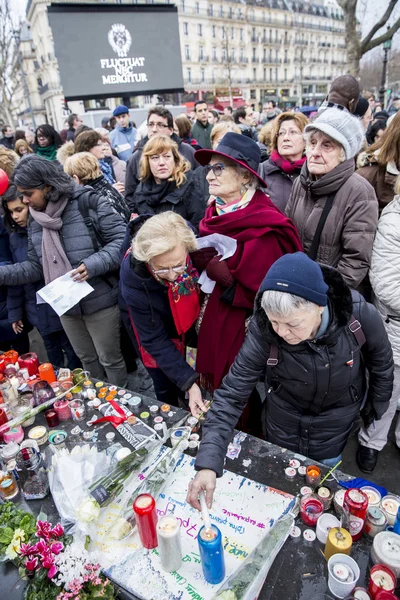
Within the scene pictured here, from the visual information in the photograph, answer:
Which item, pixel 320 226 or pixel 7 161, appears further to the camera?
pixel 7 161

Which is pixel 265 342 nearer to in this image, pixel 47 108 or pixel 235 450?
pixel 235 450

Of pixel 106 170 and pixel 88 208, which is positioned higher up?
pixel 106 170

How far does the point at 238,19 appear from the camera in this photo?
47969 mm

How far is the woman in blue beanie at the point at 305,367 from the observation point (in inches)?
54.4

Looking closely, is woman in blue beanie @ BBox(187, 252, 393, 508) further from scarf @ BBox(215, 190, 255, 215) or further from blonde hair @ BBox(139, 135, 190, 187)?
blonde hair @ BBox(139, 135, 190, 187)

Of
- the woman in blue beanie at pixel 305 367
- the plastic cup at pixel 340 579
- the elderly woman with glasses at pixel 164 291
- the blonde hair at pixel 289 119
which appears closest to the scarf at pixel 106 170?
the blonde hair at pixel 289 119

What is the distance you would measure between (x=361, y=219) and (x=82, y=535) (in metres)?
2.02

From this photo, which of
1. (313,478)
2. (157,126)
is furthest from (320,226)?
(157,126)

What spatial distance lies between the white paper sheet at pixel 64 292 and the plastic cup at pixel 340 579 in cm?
202

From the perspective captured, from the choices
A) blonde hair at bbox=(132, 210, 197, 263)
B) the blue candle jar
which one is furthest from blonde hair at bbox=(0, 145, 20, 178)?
the blue candle jar

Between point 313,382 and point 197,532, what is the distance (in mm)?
739

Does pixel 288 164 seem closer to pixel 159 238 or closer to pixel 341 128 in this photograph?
pixel 341 128

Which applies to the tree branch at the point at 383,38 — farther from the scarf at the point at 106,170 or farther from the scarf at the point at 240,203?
the scarf at the point at 240,203

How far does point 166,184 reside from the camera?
294 centimetres
